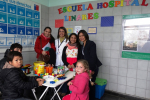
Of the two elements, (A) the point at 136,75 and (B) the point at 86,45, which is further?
(A) the point at 136,75

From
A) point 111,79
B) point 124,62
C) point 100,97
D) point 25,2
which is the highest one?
point 25,2

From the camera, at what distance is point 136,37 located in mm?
2975

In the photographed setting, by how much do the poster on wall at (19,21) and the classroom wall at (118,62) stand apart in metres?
1.45

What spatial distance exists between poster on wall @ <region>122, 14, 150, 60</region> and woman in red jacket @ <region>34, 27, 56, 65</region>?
178cm

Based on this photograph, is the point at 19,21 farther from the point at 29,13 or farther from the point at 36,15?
the point at 36,15

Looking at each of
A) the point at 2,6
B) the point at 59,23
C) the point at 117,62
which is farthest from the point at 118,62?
the point at 2,6

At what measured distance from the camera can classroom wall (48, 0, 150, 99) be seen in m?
2.93

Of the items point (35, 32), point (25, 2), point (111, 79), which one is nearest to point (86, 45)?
point (111, 79)

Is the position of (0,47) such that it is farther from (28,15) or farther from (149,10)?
(149,10)

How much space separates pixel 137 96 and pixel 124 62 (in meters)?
0.87

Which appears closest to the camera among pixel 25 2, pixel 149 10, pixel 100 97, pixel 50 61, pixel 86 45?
pixel 86 45

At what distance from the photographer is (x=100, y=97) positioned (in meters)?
2.98

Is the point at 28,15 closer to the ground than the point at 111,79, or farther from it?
farther from it

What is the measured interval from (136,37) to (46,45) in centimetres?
217
